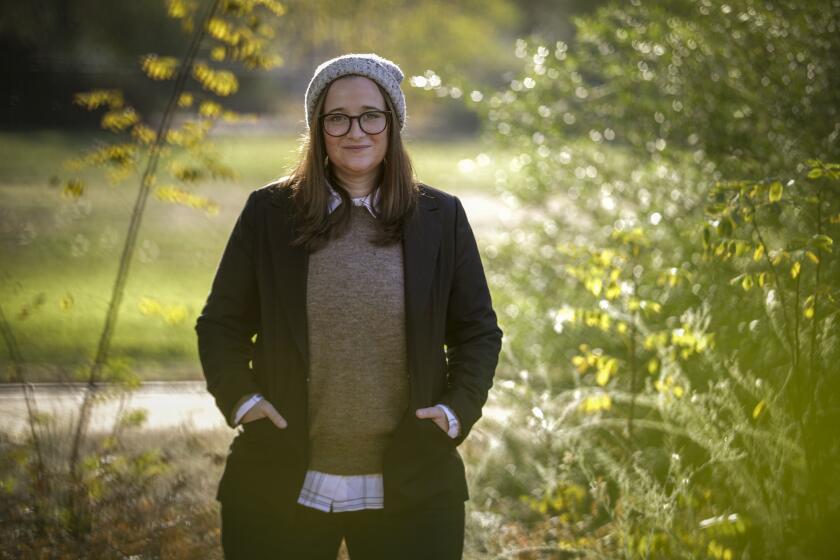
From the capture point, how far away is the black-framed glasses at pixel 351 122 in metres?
2.52

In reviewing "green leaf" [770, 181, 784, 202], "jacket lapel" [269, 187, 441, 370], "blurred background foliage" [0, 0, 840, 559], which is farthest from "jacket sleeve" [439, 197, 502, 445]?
"green leaf" [770, 181, 784, 202]

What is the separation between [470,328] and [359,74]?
771 millimetres

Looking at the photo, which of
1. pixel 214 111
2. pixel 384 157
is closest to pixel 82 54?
pixel 214 111

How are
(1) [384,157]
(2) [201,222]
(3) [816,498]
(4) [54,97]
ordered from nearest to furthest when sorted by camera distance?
(1) [384,157], (3) [816,498], (4) [54,97], (2) [201,222]

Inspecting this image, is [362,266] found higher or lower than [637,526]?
higher

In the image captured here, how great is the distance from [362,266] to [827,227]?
2609 millimetres

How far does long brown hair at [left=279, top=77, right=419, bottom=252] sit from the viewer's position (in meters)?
2.48

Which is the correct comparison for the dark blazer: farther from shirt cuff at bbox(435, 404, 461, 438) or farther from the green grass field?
the green grass field

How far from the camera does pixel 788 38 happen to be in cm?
468

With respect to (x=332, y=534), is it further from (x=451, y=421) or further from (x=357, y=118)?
(x=357, y=118)

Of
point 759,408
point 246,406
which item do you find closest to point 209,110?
point 246,406

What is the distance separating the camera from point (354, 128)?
2.51 metres

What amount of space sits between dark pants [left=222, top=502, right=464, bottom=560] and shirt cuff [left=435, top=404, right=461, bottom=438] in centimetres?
20

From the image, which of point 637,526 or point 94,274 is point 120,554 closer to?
point 637,526
